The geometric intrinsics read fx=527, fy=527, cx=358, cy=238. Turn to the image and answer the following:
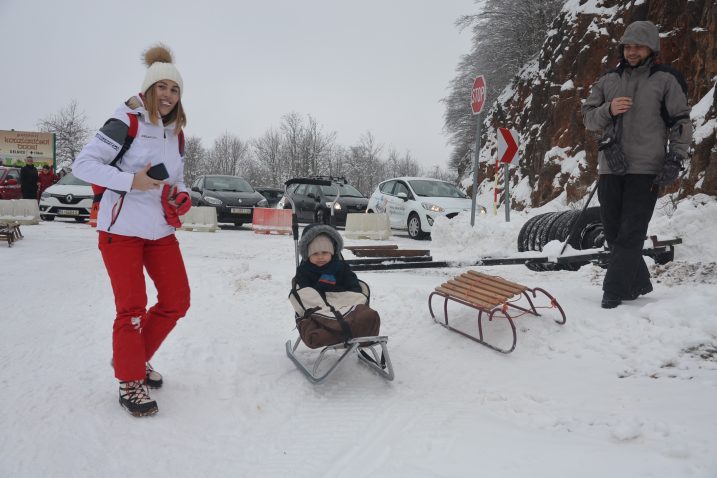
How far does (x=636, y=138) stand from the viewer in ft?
15.0

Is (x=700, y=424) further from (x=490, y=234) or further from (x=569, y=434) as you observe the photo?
(x=490, y=234)

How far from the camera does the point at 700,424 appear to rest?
8.98ft

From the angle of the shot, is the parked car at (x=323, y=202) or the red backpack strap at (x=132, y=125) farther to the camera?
the parked car at (x=323, y=202)

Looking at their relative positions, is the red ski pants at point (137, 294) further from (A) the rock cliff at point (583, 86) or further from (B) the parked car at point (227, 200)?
(B) the parked car at point (227, 200)

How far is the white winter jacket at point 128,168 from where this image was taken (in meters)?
2.89

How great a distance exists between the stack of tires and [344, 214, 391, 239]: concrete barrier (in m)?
5.57

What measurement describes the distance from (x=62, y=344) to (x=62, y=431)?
5.30ft

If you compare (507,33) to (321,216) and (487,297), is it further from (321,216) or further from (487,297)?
(487,297)

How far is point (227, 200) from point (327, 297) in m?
11.9

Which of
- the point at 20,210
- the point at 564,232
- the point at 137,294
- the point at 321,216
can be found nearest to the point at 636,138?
the point at 564,232

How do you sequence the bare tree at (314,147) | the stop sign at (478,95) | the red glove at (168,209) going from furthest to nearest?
1. the bare tree at (314,147)
2. the stop sign at (478,95)
3. the red glove at (168,209)

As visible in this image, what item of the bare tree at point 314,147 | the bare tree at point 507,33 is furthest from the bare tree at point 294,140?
the bare tree at point 507,33

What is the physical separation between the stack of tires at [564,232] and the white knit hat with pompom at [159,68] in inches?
158

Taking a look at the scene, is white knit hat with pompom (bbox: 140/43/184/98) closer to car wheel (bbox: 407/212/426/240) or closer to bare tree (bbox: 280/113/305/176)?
car wheel (bbox: 407/212/426/240)
